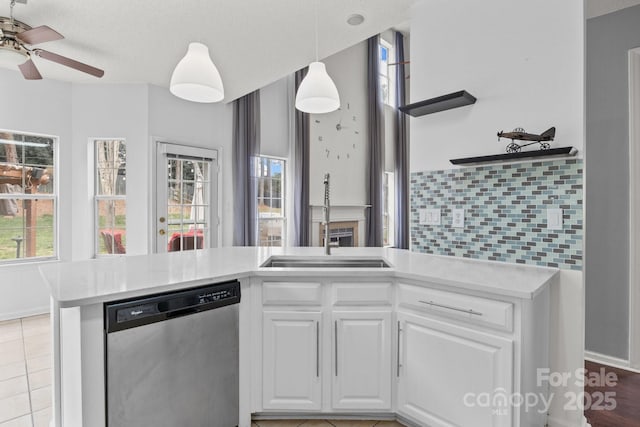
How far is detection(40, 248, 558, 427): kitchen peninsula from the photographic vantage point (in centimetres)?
161

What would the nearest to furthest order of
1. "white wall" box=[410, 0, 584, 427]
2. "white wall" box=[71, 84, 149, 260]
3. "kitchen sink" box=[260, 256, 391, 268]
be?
"white wall" box=[410, 0, 584, 427] → "kitchen sink" box=[260, 256, 391, 268] → "white wall" box=[71, 84, 149, 260]

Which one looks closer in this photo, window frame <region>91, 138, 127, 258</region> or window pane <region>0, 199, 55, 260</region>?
window pane <region>0, 199, 55, 260</region>

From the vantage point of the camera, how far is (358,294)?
1.89m

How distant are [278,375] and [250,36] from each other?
9.13 feet

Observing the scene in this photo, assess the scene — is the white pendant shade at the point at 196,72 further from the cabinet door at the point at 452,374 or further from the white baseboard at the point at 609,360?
the white baseboard at the point at 609,360

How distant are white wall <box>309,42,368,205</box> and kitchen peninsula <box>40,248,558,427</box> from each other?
3656 millimetres

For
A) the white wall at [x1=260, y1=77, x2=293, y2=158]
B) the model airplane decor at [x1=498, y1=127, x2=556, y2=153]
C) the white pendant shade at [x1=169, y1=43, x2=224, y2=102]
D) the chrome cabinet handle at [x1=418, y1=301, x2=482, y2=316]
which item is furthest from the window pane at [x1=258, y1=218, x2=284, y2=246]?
the model airplane decor at [x1=498, y1=127, x2=556, y2=153]

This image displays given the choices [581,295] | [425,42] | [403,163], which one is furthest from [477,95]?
[403,163]

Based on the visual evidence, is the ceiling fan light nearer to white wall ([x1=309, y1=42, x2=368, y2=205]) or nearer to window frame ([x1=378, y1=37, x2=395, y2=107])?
white wall ([x1=309, y1=42, x2=368, y2=205])

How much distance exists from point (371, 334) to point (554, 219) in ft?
3.98

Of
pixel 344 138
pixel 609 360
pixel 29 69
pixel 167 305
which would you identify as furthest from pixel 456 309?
pixel 344 138

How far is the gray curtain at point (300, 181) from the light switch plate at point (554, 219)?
364 cm

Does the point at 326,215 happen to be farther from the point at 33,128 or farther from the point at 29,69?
the point at 33,128

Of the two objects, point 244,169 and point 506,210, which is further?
point 244,169
